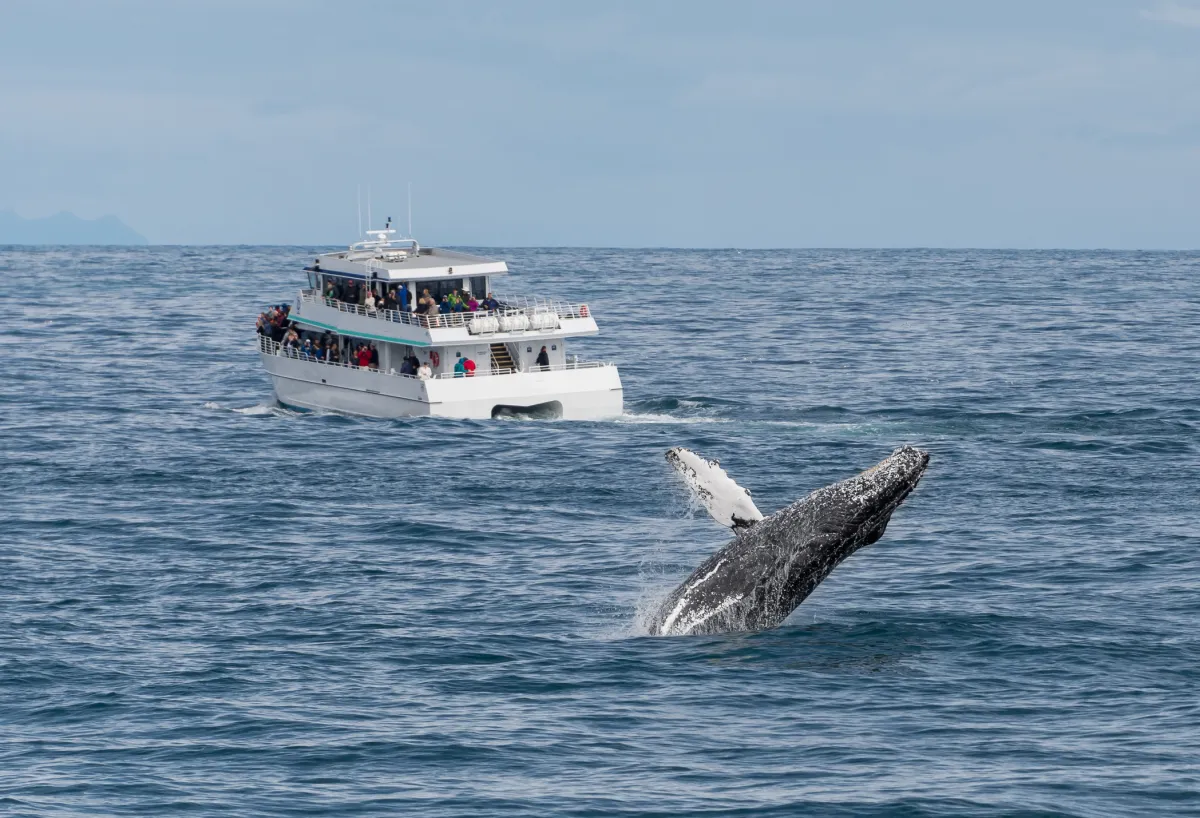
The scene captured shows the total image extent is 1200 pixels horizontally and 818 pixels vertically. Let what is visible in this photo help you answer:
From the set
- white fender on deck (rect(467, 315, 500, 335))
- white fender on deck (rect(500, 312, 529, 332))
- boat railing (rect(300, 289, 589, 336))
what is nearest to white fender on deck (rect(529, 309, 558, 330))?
boat railing (rect(300, 289, 589, 336))

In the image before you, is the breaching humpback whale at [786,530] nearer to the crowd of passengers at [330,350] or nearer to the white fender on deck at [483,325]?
the white fender on deck at [483,325]

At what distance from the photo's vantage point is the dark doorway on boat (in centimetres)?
5294

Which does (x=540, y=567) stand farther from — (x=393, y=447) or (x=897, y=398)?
(x=897, y=398)

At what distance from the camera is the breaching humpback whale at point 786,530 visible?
21469 millimetres

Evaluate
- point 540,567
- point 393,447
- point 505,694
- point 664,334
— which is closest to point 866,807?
point 505,694

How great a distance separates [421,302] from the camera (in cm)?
5362

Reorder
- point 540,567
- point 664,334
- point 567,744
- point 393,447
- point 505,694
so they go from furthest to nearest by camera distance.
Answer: point 664,334 → point 393,447 → point 540,567 → point 505,694 → point 567,744

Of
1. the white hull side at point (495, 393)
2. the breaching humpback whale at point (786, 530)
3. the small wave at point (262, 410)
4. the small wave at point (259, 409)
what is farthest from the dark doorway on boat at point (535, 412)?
the breaching humpback whale at point (786, 530)

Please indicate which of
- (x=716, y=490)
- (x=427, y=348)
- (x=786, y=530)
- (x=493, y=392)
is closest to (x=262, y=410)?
(x=427, y=348)

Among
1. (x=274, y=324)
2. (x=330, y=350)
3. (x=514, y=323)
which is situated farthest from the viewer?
(x=274, y=324)

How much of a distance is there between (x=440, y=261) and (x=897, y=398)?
16463mm

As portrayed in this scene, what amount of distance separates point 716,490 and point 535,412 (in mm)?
31249

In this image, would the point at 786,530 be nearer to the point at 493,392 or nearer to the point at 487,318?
the point at 493,392

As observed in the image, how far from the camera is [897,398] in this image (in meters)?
58.4
